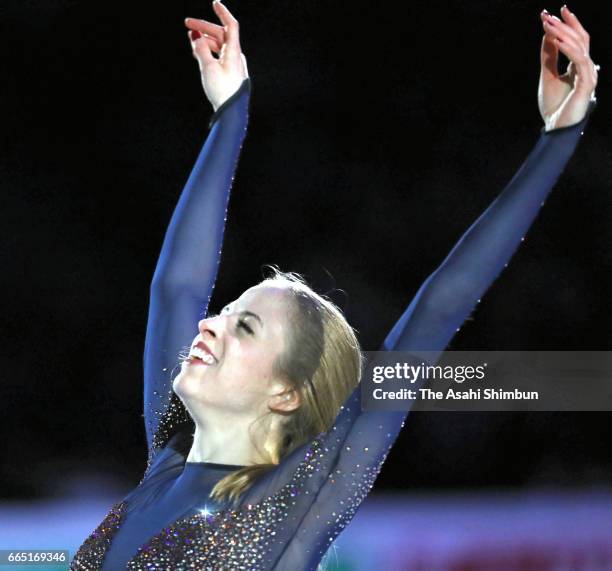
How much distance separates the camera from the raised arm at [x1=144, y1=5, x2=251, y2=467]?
1.51 metres

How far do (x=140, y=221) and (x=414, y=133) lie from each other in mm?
833

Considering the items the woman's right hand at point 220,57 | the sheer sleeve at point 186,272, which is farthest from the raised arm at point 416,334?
the woman's right hand at point 220,57

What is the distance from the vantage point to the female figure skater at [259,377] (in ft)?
4.12

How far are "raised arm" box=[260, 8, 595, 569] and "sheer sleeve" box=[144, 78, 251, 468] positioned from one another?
29 centimetres

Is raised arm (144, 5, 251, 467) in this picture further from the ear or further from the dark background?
the dark background

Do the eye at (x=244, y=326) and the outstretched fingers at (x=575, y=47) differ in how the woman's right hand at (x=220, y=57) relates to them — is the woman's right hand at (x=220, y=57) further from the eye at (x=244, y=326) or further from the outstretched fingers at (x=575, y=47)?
the outstretched fingers at (x=575, y=47)

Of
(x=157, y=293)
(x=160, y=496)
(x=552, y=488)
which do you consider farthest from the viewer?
(x=552, y=488)

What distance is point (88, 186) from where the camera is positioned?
9.08ft

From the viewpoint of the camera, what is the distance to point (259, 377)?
1384 millimetres

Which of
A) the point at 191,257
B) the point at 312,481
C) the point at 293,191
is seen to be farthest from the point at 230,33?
the point at 293,191

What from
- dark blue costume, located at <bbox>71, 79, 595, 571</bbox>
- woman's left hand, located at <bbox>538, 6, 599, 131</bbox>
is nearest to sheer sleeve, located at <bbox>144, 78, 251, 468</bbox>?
dark blue costume, located at <bbox>71, 79, 595, 571</bbox>

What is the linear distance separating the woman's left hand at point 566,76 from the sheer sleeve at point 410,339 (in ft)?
0.07

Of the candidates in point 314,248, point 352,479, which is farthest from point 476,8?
point 352,479

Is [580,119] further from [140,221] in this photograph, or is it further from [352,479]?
[140,221]
